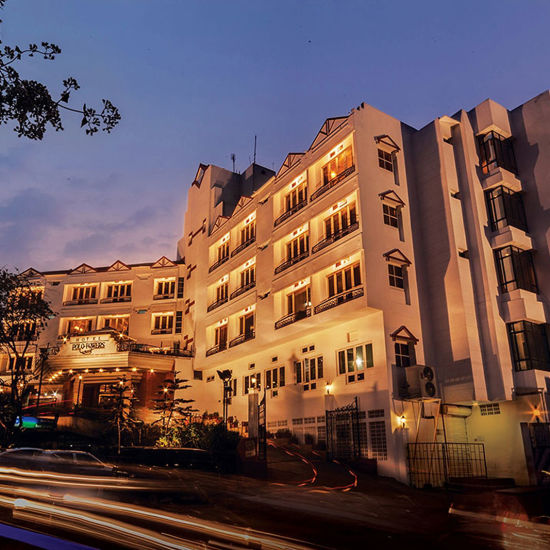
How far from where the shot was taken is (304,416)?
1158 inches

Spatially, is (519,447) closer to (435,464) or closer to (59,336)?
(435,464)

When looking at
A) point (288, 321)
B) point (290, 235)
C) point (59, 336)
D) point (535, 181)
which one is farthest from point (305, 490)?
point (59, 336)

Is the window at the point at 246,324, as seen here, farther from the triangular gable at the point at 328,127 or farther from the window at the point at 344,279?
the triangular gable at the point at 328,127

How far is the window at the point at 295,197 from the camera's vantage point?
32656 mm

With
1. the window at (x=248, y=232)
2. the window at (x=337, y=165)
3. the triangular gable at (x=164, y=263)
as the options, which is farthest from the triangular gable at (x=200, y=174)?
the window at (x=337, y=165)

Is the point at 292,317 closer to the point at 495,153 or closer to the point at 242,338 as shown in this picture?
the point at 242,338

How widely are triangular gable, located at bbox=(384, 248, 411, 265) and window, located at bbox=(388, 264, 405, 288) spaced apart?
1.15ft

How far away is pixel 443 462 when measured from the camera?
2364cm

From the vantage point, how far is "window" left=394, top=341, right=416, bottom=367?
25.4 m

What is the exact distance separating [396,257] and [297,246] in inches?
298

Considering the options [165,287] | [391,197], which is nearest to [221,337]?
[165,287]

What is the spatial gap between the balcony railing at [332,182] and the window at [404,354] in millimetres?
9731

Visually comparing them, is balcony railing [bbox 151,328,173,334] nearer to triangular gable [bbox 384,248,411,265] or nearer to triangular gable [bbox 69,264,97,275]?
triangular gable [bbox 69,264,97,275]

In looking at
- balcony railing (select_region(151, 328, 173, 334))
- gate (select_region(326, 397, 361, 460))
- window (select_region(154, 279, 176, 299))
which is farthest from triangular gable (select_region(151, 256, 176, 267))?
gate (select_region(326, 397, 361, 460))
